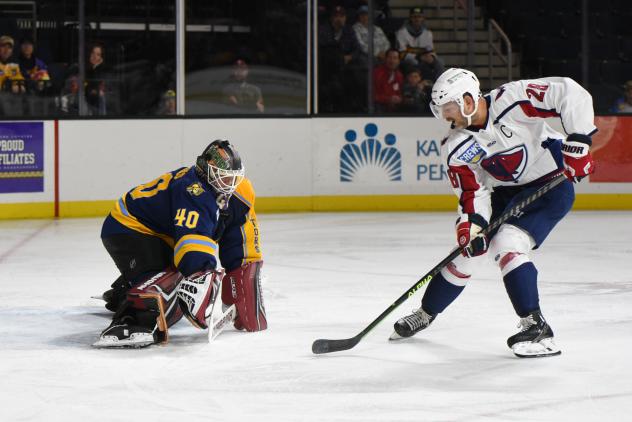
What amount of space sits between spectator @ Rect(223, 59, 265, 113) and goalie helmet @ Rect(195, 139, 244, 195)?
190 inches

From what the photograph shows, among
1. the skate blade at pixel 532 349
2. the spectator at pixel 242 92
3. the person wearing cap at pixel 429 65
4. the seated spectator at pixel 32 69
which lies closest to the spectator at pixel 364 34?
the person wearing cap at pixel 429 65

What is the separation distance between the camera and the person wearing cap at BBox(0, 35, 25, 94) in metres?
8.68

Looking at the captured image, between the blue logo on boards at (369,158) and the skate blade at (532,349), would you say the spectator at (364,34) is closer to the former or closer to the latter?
the blue logo on boards at (369,158)

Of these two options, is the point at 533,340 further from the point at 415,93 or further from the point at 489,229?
the point at 415,93

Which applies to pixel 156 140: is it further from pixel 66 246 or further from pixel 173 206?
pixel 173 206

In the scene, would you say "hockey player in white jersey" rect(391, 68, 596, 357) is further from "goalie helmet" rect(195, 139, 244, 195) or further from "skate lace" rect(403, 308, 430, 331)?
"goalie helmet" rect(195, 139, 244, 195)

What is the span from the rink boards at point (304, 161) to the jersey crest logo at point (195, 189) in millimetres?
4469

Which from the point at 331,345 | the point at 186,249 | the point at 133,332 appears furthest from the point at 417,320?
the point at 133,332

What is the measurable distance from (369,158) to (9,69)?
277cm

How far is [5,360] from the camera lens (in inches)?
166

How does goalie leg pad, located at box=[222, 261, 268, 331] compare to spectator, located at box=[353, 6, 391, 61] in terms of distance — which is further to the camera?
spectator, located at box=[353, 6, 391, 61]

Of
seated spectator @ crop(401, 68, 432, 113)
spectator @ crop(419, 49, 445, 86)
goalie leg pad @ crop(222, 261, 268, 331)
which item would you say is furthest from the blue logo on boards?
goalie leg pad @ crop(222, 261, 268, 331)

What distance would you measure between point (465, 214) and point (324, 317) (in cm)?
104

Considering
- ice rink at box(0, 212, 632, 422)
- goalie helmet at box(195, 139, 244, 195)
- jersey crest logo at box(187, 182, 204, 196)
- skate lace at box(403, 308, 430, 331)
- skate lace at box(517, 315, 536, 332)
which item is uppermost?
goalie helmet at box(195, 139, 244, 195)
